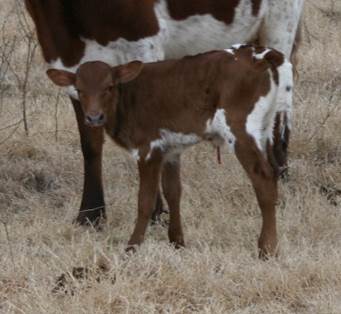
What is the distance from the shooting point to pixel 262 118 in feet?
16.9

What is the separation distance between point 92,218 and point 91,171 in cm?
32

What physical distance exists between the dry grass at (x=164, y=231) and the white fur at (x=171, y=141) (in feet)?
1.57

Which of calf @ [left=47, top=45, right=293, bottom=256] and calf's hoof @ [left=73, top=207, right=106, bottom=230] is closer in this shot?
calf @ [left=47, top=45, right=293, bottom=256]

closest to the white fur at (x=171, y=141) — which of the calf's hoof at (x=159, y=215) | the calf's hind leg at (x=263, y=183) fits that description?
the calf's hind leg at (x=263, y=183)

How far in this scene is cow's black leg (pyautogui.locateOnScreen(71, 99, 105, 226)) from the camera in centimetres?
625

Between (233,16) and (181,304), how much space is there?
2360 mm

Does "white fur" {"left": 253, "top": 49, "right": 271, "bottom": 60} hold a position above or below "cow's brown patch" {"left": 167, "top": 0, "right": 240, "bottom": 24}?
below

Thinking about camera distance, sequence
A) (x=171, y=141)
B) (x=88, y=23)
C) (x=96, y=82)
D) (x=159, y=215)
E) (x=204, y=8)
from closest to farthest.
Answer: (x=96, y=82), (x=171, y=141), (x=88, y=23), (x=159, y=215), (x=204, y=8)

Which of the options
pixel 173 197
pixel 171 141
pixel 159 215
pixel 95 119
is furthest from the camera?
pixel 159 215

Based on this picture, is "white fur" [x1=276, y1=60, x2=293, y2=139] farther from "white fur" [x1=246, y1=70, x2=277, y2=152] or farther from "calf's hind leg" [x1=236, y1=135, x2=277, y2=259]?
"calf's hind leg" [x1=236, y1=135, x2=277, y2=259]

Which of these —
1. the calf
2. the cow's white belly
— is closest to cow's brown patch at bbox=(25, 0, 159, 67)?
the cow's white belly

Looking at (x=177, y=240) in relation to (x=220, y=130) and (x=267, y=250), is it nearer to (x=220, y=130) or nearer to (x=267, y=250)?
(x=267, y=250)

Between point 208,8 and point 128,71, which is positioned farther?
point 208,8

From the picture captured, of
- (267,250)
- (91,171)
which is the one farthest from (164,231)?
(267,250)
